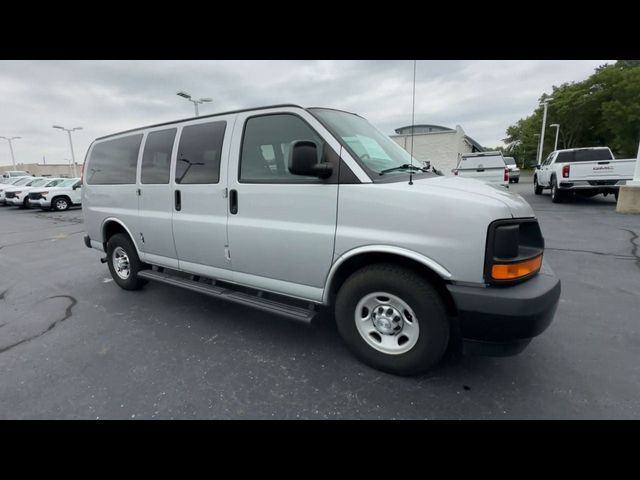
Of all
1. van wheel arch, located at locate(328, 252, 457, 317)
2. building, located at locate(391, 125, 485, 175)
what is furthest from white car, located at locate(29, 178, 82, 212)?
building, located at locate(391, 125, 485, 175)

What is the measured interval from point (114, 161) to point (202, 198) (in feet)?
6.76

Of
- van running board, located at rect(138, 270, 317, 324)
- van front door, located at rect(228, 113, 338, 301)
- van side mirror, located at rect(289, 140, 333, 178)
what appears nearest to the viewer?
van side mirror, located at rect(289, 140, 333, 178)

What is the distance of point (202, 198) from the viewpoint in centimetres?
330

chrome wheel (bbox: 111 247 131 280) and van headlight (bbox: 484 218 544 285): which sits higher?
van headlight (bbox: 484 218 544 285)

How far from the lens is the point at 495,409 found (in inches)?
86.0

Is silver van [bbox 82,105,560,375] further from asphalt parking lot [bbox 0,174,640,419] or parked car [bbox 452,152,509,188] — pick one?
parked car [bbox 452,152,509,188]

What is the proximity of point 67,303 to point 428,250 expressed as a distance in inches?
182

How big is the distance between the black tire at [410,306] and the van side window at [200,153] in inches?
69.9

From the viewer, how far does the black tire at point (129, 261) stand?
4320mm

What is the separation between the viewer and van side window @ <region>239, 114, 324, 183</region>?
2.76 metres

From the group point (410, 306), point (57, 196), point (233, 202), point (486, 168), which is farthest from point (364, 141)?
point (57, 196)

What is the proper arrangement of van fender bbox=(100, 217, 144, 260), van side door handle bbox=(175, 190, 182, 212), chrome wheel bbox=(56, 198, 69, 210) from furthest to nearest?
chrome wheel bbox=(56, 198, 69, 210) < van fender bbox=(100, 217, 144, 260) < van side door handle bbox=(175, 190, 182, 212)

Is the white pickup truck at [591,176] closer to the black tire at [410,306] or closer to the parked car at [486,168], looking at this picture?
the parked car at [486,168]

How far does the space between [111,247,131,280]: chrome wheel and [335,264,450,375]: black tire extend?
348cm
